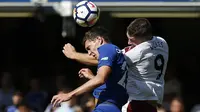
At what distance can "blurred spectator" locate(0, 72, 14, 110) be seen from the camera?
11.6 m

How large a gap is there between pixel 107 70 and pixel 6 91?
5735mm

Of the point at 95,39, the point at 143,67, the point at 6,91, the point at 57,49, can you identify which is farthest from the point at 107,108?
the point at 57,49

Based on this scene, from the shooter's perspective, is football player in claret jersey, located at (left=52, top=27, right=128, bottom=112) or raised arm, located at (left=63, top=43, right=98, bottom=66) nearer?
football player in claret jersey, located at (left=52, top=27, right=128, bottom=112)

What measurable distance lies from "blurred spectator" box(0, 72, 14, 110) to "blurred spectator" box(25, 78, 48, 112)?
367 millimetres

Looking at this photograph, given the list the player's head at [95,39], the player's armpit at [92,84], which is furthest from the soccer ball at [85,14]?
the player's armpit at [92,84]

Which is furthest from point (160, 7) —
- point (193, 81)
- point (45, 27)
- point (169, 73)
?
point (45, 27)

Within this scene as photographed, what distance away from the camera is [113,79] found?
A: 661 cm

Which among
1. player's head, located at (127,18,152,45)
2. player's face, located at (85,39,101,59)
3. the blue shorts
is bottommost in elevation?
the blue shorts

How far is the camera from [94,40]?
22.1 feet

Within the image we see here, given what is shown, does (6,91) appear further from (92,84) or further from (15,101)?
(92,84)

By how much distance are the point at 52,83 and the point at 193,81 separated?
9.10 feet

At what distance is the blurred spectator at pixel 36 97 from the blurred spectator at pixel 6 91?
1.21 ft

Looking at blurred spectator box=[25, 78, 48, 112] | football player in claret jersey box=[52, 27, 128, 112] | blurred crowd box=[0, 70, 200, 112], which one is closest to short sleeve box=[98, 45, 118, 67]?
football player in claret jersey box=[52, 27, 128, 112]

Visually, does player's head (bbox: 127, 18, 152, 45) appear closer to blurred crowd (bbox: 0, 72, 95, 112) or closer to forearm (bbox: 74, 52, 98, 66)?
forearm (bbox: 74, 52, 98, 66)
